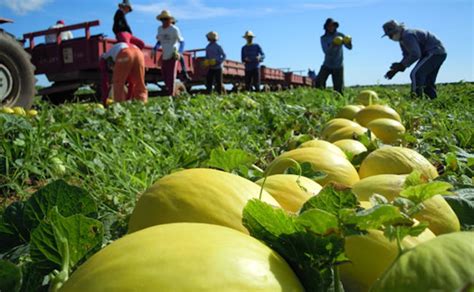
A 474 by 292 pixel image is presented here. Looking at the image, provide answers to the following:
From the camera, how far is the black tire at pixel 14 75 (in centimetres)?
746

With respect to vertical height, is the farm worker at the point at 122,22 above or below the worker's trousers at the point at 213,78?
above

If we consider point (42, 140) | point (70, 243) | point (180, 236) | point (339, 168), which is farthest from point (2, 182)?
point (180, 236)

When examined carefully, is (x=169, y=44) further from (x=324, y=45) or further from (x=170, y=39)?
(x=324, y=45)

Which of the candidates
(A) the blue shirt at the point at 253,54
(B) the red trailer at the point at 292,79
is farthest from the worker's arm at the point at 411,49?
(B) the red trailer at the point at 292,79

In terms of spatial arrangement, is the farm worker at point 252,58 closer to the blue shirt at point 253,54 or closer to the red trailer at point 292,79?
the blue shirt at point 253,54

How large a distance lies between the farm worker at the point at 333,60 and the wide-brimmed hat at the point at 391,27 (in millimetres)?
1083

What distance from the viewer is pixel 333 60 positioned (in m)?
11.3

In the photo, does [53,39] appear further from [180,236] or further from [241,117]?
[180,236]

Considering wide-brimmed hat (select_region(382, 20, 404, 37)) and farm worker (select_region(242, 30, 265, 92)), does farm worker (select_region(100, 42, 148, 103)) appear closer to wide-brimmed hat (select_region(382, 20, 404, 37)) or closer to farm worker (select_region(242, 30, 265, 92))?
wide-brimmed hat (select_region(382, 20, 404, 37))

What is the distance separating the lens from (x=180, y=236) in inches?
28.4

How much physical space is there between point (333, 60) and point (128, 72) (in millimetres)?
5120

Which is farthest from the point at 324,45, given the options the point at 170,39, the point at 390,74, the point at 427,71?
the point at 170,39

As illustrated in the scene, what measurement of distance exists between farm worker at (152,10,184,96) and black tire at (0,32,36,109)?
164 inches

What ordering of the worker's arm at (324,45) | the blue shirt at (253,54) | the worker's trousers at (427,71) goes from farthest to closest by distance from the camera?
the blue shirt at (253,54) < the worker's arm at (324,45) < the worker's trousers at (427,71)
